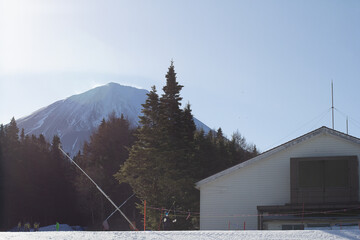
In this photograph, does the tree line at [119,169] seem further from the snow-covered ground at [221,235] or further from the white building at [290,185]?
the snow-covered ground at [221,235]

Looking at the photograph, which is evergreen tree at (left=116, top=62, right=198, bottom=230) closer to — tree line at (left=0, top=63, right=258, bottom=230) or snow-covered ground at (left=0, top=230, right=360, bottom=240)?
tree line at (left=0, top=63, right=258, bottom=230)

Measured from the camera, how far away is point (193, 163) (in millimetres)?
33312

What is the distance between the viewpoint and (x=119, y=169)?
172 ft

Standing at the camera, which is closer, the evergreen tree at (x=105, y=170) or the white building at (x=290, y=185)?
the white building at (x=290, y=185)

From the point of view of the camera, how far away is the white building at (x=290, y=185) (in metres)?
21.4

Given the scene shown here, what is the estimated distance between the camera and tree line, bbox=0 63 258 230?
100 feet

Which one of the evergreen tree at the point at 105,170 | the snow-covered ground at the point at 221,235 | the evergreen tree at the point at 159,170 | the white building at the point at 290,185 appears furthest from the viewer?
the evergreen tree at the point at 105,170

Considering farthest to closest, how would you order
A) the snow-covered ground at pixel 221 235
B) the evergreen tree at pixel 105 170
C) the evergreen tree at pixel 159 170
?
the evergreen tree at pixel 105 170 < the evergreen tree at pixel 159 170 < the snow-covered ground at pixel 221 235

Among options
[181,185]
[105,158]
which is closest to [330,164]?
[181,185]

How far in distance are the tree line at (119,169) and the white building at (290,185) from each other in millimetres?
7482

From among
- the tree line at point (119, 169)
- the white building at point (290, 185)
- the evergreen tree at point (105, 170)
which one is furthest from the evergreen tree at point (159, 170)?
the evergreen tree at point (105, 170)

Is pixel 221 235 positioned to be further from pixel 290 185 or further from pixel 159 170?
pixel 159 170

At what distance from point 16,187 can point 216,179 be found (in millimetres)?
33507

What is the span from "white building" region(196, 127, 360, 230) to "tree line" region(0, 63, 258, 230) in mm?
7482
